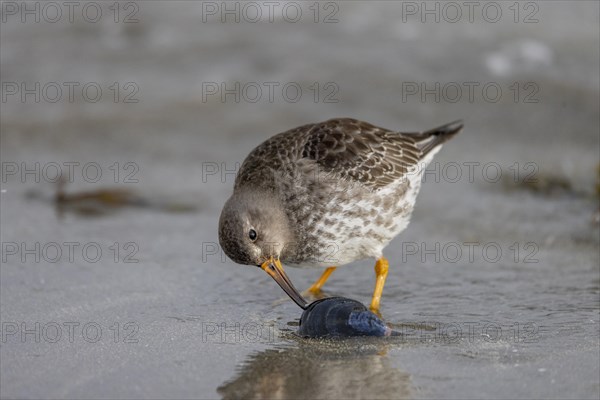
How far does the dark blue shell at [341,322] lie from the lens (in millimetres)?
5809

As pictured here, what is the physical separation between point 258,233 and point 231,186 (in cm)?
331

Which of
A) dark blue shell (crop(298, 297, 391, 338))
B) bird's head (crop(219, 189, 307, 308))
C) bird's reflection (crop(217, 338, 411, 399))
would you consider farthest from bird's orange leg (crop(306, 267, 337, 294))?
bird's reflection (crop(217, 338, 411, 399))

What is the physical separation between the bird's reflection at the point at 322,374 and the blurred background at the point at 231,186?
0.02 m

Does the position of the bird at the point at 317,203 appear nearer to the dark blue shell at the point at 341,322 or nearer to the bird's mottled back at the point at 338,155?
the bird's mottled back at the point at 338,155

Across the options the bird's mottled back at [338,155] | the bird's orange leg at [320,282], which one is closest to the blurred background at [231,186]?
the bird's orange leg at [320,282]

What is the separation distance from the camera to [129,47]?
41.3ft

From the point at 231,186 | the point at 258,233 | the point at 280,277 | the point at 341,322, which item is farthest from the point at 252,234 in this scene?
the point at 231,186

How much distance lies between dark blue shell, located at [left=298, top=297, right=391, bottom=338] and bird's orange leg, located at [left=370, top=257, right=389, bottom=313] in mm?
830

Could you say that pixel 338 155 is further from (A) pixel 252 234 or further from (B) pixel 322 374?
(B) pixel 322 374

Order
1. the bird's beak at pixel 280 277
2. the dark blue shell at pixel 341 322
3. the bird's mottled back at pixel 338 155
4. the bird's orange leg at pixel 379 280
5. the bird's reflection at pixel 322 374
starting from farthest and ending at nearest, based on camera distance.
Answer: the bird's mottled back at pixel 338 155 < the bird's orange leg at pixel 379 280 < the bird's beak at pixel 280 277 < the dark blue shell at pixel 341 322 < the bird's reflection at pixel 322 374

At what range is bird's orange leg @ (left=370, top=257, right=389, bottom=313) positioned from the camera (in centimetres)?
676

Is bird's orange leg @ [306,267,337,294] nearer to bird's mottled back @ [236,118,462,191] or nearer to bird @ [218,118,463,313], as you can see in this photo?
Answer: bird @ [218,118,463,313]

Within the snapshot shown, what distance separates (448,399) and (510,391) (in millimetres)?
352

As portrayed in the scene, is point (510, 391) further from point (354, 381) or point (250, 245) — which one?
point (250, 245)
